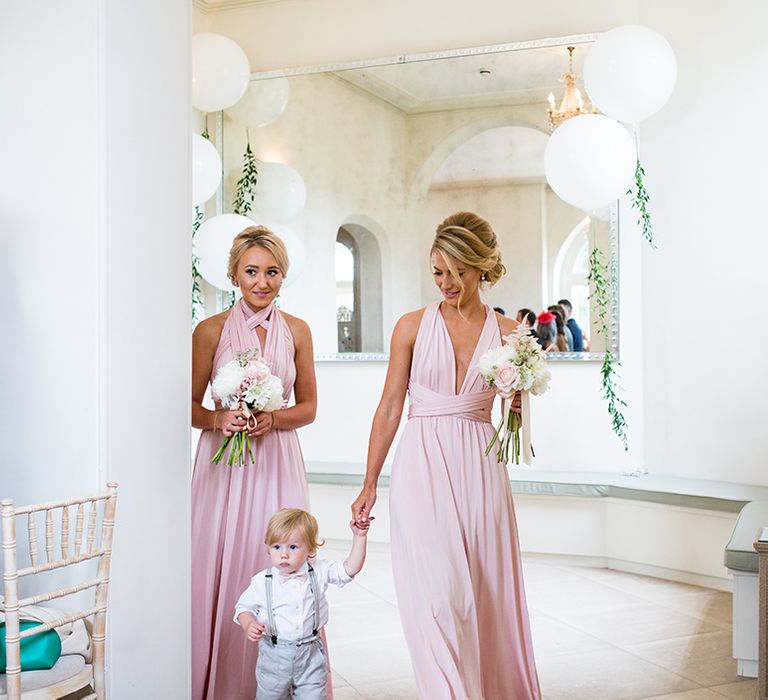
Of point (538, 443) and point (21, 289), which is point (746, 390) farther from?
point (21, 289)

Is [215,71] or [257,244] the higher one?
[215,71]

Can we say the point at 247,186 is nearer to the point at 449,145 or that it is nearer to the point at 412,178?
the point at 412,178

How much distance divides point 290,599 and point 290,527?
0.73 feet

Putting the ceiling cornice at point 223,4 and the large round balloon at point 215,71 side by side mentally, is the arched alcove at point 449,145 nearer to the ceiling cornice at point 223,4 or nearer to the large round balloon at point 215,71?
the large round balloon at point 215,71

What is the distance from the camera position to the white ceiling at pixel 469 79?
19.5 ft

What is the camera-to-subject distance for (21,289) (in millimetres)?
2582

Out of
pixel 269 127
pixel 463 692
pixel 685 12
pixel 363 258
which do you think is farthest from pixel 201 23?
pixel 463 692

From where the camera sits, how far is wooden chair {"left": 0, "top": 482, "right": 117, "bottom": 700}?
80.1 inches

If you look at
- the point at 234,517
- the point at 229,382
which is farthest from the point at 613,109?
the point at 234,517

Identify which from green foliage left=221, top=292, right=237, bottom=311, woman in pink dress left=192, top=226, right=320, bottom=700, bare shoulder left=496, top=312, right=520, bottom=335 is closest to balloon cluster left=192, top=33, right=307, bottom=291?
green foliage left=221, top=292, right=237, bottom=311

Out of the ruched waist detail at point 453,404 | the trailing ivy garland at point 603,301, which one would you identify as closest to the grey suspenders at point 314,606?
the ruched waist detail at point 453,404

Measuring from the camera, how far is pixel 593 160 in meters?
5.14

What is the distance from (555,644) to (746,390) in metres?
2.06

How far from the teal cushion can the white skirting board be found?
385 centimetres
